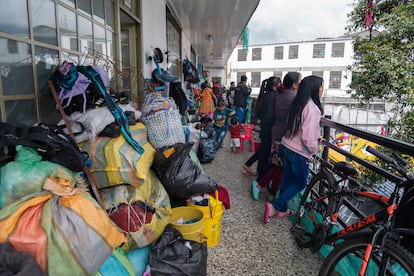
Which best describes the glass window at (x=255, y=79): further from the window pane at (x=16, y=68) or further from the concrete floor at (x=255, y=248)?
the window pane at (x=16, y=68)

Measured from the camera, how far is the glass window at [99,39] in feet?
8.20

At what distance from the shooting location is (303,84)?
85.0 inches

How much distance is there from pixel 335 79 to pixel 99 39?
26581mm

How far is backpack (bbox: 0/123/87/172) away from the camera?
1251mm

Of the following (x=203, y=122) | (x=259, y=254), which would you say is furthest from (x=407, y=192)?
(x=203, y=122)

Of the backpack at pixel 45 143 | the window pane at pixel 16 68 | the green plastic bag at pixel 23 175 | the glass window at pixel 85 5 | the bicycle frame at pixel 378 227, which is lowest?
the bicycle frame at pixel 378 227

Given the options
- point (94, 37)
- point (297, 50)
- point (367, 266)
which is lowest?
point (367, 266)

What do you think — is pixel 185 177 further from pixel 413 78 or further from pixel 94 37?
pixel 413 78

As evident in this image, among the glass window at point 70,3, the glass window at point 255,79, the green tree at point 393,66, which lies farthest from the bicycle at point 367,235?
the glass window at point 255,79

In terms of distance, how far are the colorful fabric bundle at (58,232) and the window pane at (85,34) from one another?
154cm

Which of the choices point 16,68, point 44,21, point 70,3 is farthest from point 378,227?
point 70,3

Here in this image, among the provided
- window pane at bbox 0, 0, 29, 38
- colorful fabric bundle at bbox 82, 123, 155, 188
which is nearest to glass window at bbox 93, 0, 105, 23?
window pane at bbox 0, 0, 29, 38

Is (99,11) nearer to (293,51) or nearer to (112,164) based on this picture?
(112,164)

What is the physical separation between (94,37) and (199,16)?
4.17 metres
